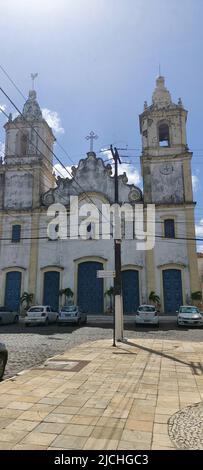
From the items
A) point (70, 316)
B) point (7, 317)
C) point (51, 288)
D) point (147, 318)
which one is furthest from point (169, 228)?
point (7, 317)

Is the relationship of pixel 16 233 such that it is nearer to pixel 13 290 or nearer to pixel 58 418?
pixel 13 290

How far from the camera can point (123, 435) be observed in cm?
420

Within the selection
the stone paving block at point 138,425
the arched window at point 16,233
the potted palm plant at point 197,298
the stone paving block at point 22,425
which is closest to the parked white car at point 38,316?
the arched window at point 16,233

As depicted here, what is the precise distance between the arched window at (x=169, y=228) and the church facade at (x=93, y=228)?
76 millimetres

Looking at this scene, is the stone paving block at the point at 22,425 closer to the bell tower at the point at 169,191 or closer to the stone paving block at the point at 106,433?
the stone paving block at the point at 106,433

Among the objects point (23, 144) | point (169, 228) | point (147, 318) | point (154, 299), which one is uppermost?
point (23, 144)

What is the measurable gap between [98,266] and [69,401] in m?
22.9

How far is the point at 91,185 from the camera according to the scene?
30531 millimetres

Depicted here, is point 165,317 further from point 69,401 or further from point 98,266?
point 69,401

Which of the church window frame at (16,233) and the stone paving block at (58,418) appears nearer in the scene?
the stone paving block at (58,418)

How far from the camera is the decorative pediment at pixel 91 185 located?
30031 millimetres

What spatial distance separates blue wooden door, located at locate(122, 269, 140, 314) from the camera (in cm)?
2723

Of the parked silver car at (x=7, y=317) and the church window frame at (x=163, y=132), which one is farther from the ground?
the church window frame at (x=163, y=132)

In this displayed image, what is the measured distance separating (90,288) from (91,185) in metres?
8.72
